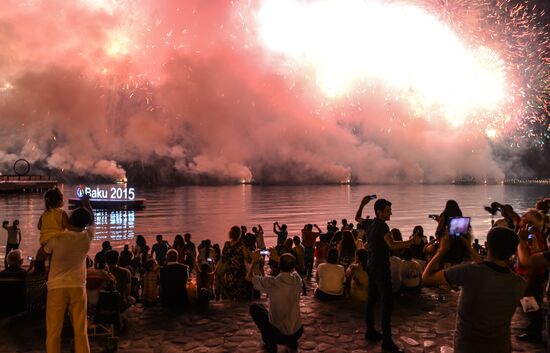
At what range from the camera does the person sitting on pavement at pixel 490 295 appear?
11.8 feet

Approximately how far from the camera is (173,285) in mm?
8930

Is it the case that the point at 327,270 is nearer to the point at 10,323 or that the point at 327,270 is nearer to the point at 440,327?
the point at 440,327

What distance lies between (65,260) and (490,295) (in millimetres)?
4883

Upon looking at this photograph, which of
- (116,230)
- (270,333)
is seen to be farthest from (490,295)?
(116,230)

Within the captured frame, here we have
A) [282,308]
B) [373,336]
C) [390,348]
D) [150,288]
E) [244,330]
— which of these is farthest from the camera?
[150,288]

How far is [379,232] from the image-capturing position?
6.77m

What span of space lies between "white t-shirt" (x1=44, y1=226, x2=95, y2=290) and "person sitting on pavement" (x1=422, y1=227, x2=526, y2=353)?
14.7 ft

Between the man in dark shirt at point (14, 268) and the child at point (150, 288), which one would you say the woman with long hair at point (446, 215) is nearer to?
the child at point (150, 288)

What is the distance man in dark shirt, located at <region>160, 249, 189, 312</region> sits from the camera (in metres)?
8.78

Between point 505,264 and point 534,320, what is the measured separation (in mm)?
4581

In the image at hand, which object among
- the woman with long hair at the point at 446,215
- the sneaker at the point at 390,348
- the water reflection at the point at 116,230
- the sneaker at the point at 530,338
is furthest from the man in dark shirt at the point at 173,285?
the water reflection at the point at 116,230

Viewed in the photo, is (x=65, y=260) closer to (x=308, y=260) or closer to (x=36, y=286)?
(x=36, y=286)

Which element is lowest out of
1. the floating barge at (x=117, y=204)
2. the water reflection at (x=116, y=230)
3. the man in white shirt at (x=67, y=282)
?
the water reflection at (x=116, y=230)

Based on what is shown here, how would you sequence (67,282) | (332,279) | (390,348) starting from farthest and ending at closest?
(332,279) < (390,348) < (67,282)
